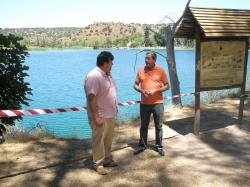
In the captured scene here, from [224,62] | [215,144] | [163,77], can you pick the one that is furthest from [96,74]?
[224,62]

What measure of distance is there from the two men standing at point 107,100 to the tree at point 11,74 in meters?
2.67

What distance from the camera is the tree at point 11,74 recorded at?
802 centimetres

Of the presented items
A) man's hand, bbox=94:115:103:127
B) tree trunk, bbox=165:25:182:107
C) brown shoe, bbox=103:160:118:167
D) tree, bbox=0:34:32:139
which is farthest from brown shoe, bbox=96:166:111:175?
tree trunk, bbox=165:25:182:107

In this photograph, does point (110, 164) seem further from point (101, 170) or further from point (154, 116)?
point (154, 116)

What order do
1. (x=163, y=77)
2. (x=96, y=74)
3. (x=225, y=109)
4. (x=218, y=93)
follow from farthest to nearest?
(x=218, y=93), (x=225, y=109), (x=163, y=77), (x=96, y=74)

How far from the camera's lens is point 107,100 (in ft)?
19.9

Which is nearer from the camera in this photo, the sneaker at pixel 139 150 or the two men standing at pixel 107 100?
the two men standing at pixel 107 100

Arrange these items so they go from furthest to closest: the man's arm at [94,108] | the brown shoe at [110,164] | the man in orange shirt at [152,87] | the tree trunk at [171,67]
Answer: the tree trunk at [171,67] → the man in orange shirt at [152,87] → the brown shoe at [110,164] → the man's arm at [94,108]

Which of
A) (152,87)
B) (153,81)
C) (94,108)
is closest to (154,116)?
(152,87)

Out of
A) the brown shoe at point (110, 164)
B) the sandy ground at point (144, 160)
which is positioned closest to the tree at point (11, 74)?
the sandy ground at point (144, 160)

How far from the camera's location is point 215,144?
822 centimetres

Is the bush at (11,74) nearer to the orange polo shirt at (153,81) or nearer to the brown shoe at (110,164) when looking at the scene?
the brown shoe at (110,164)

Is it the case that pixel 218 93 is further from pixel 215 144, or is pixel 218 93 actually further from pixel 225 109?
pixel 215 144

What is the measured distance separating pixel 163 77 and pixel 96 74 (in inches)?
67.7
